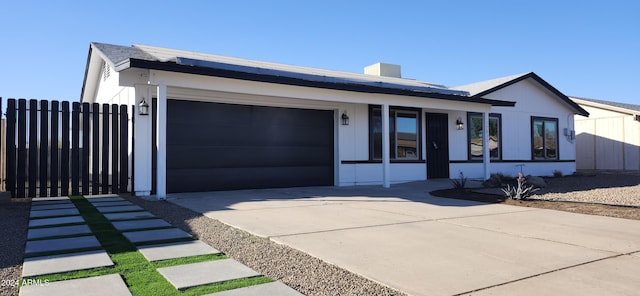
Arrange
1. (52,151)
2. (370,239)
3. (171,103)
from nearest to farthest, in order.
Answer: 1. (370,239)
2. (52,151)
3. (171,103)

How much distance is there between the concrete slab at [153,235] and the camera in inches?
173

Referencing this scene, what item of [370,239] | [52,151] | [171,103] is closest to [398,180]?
[171,103]

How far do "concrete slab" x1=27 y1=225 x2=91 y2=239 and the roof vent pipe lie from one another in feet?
47.9

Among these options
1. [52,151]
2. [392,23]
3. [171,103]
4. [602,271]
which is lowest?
[602,271]

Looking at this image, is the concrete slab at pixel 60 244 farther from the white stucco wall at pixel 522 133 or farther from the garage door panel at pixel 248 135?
the white stucco wall at pixel 522 133

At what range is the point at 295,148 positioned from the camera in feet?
36.1

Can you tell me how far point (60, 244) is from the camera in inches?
162

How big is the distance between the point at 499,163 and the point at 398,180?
4421 mm

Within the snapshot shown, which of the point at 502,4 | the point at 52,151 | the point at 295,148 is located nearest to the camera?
the point at 52,151

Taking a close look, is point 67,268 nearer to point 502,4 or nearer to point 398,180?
point 398,180

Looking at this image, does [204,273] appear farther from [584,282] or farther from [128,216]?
[128,216]

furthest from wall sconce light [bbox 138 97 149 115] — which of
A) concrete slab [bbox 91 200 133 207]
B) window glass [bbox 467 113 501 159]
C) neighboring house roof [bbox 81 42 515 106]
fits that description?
window glass [bbox 467 113 501 159]

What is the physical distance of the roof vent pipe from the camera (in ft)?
58.5

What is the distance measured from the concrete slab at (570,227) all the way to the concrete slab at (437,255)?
319mm
